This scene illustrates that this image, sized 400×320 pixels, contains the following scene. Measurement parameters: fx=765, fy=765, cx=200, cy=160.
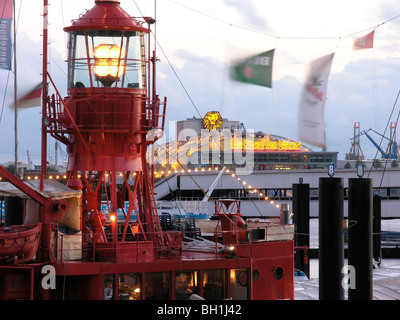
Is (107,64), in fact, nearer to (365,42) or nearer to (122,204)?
(122,204)

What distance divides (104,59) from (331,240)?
9.79 meters

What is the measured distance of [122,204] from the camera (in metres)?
26.0

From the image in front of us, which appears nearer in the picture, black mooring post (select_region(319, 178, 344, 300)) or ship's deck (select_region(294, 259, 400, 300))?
black mooring post (select_region(319, 178, 344, 300))

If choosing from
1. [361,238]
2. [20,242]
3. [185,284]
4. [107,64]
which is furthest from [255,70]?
[20,242]

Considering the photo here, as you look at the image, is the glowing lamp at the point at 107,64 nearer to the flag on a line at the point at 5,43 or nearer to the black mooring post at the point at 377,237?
the flag on a line at the point at 5,43

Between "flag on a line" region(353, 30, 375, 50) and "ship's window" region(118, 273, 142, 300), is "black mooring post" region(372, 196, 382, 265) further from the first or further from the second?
"ship's window" region(118, 273, 142, 300)

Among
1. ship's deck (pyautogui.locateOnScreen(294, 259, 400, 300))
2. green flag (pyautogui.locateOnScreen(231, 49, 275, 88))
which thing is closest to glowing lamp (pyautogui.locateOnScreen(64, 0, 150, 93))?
green flag (pyautogui.locateOnScreen(231, 49, 275, 88))

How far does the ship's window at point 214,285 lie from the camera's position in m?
21.8

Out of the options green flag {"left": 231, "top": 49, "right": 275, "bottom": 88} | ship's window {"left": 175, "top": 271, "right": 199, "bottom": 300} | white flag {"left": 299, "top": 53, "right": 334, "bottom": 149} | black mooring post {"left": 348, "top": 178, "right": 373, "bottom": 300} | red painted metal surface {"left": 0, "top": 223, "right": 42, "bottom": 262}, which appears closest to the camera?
black mooring post {"left": 348, "top": 178, "right": 373, "bottom": 300}

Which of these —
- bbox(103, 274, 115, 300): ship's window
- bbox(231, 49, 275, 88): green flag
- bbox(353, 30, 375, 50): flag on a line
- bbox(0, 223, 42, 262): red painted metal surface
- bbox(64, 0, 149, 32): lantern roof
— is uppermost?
bbox(64, 0, 149, 32): lantern roof

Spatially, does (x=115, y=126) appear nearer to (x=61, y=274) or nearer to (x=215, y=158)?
(x=61, y=274)

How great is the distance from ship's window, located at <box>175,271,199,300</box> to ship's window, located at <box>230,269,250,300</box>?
4.42 feet

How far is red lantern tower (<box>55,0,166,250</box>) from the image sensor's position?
2388 cm
